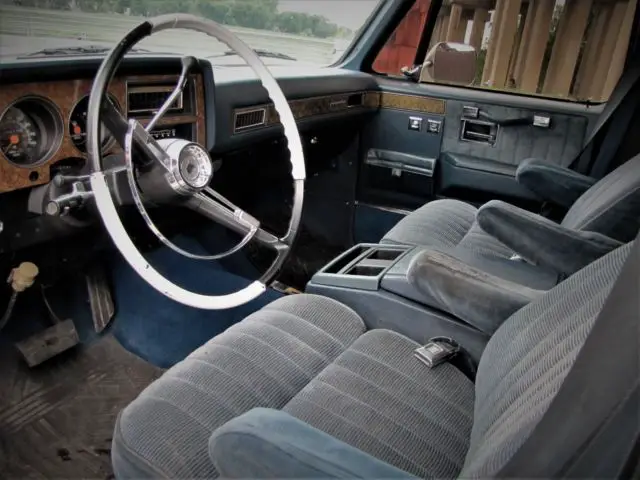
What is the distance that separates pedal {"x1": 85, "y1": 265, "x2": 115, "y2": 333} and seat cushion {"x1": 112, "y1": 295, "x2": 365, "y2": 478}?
92 centimetres

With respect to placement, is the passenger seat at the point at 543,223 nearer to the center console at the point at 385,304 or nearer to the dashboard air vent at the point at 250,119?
the center console at the point at 385,304

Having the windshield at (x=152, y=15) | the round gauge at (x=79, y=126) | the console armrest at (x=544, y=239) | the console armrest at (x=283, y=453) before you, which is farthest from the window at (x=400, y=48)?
the console armrest at (x=283, y=453)

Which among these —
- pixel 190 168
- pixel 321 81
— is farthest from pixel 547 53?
pixel 190 168

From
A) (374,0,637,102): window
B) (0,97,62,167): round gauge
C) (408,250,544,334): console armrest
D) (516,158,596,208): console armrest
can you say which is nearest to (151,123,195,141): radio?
(0,97,62,167): round gauge

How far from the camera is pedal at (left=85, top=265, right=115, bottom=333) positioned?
222cm

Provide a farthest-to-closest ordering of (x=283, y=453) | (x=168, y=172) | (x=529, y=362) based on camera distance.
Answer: (x=168, y=172)
(x=529, y=362)
(x=283, y=453)

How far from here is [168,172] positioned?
1540mm

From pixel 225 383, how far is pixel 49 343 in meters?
1.05

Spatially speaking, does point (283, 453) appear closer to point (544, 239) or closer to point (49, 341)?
point (544, 239)

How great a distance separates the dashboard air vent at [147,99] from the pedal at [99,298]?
2.28ft

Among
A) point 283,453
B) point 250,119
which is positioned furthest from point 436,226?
point 283,453

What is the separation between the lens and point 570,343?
893 millimetres

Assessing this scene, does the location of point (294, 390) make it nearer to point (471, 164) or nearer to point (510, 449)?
point (510, 449)

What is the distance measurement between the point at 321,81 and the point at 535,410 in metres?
2.13
